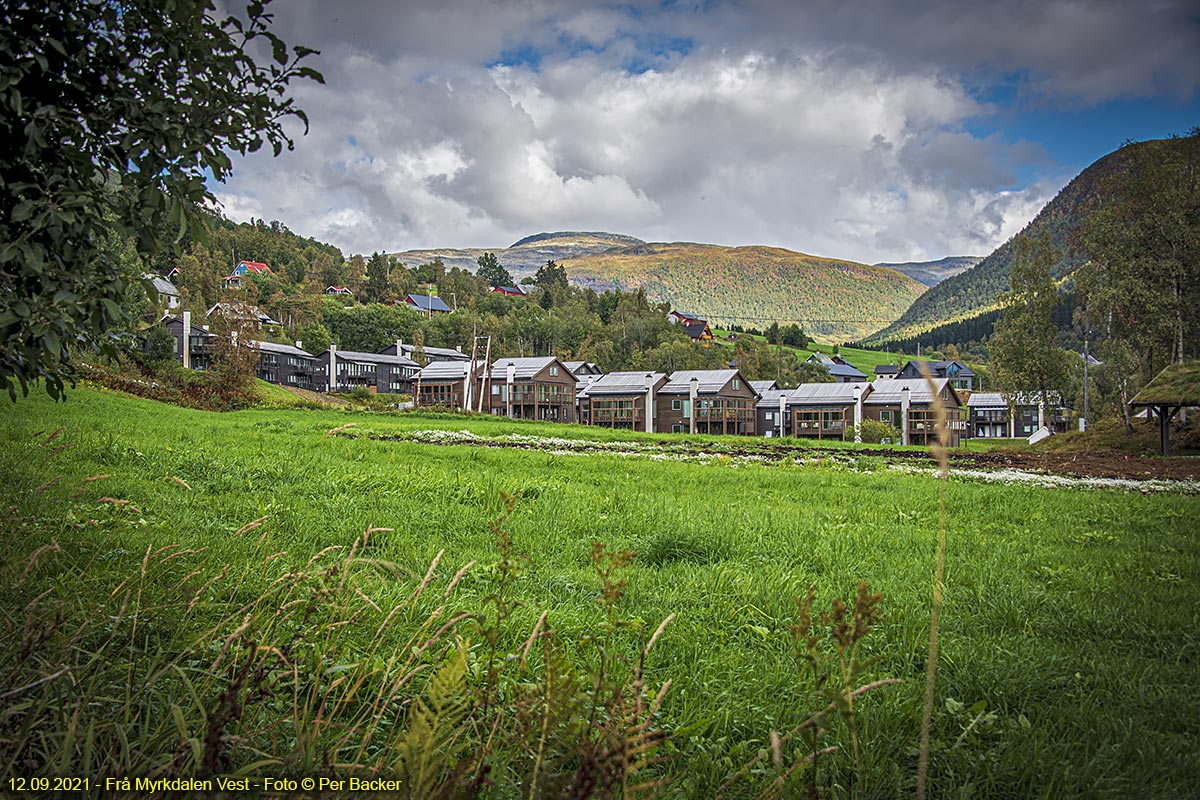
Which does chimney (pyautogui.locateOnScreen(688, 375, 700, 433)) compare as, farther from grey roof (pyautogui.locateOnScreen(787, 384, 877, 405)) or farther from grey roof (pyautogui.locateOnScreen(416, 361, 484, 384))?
grey roof (pyautogui.locateOnScreen(416, 361, 484, 384))

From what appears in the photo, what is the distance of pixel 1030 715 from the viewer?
3518 millimetres

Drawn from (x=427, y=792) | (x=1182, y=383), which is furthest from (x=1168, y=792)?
(x=1182, y=383)

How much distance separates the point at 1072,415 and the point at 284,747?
95459 mm

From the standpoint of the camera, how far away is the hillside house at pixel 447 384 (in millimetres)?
72688

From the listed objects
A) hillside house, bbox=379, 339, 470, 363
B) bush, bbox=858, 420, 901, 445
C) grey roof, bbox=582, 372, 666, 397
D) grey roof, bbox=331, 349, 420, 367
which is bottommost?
bush, bbox=858, 420, 901, 445

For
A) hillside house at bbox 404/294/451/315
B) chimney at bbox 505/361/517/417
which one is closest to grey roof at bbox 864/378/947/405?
chimney at bbox 505/361/517/417

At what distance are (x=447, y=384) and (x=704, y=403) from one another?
27901 millimetres

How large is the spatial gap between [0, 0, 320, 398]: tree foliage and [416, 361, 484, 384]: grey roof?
70.4 m

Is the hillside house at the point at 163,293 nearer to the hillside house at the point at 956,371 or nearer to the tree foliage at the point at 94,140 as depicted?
the tree foliage at the point at 94,140

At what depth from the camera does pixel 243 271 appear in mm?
123938

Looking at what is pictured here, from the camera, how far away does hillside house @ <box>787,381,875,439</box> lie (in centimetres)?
6994

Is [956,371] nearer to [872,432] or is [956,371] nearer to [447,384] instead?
[872,432]

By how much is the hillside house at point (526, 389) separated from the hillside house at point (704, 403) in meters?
11.5

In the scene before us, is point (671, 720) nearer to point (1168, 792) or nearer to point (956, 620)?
point (1168, 792)
